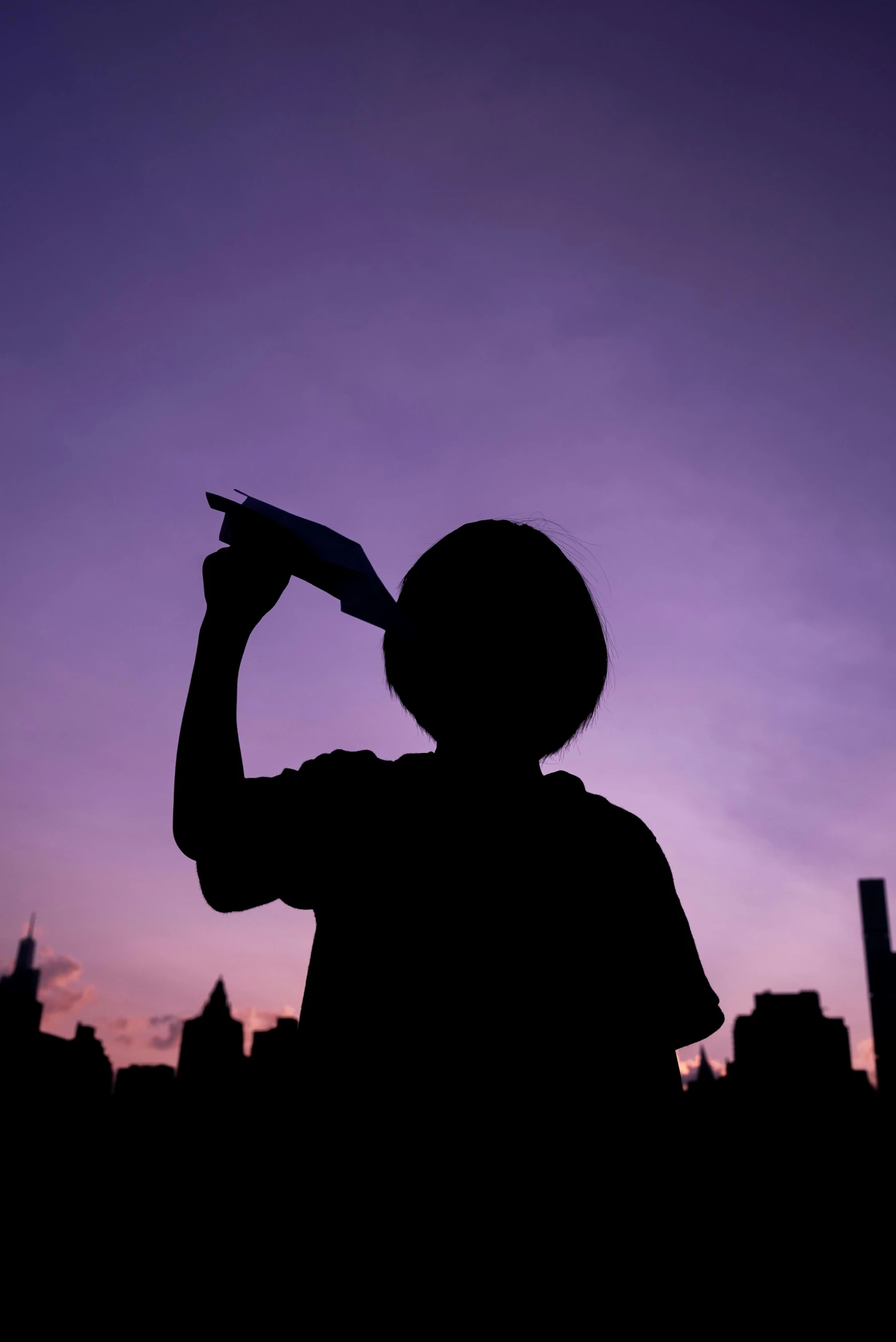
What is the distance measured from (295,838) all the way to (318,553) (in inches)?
23.9

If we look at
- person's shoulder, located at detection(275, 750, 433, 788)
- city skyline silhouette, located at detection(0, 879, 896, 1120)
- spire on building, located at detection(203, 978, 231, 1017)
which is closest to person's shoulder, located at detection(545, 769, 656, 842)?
person's shoulder, located at detection(275, 750, 433, 788)

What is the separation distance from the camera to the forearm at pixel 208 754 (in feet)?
5.65

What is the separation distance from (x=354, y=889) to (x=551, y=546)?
3.63ft

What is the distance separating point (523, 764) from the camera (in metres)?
2.13

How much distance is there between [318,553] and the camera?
64.2 inches

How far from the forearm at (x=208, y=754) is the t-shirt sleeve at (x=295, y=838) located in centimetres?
4

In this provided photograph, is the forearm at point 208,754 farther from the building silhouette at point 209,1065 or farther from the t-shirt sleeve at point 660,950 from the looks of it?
the building silhouette at point 209,1065

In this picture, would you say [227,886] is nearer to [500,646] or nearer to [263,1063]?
[500,646]

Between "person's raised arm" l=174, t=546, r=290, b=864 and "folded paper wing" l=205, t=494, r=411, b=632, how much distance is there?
0.14 ft

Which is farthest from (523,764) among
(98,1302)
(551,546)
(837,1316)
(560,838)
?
(98,1302)

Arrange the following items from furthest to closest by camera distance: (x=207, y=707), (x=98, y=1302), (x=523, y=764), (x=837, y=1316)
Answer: (x=98, y=1302), (x=837, y=1316), (x=523, y=764), (x=207, y=707)

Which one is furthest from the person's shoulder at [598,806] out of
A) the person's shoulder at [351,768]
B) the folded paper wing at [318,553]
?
the folded paper wing at [318,553]

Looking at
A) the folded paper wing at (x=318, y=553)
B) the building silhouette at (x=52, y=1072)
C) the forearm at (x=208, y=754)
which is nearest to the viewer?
the folded paper wing at (x=318, y=553)

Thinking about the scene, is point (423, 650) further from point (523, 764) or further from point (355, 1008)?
point (355, 1008)
